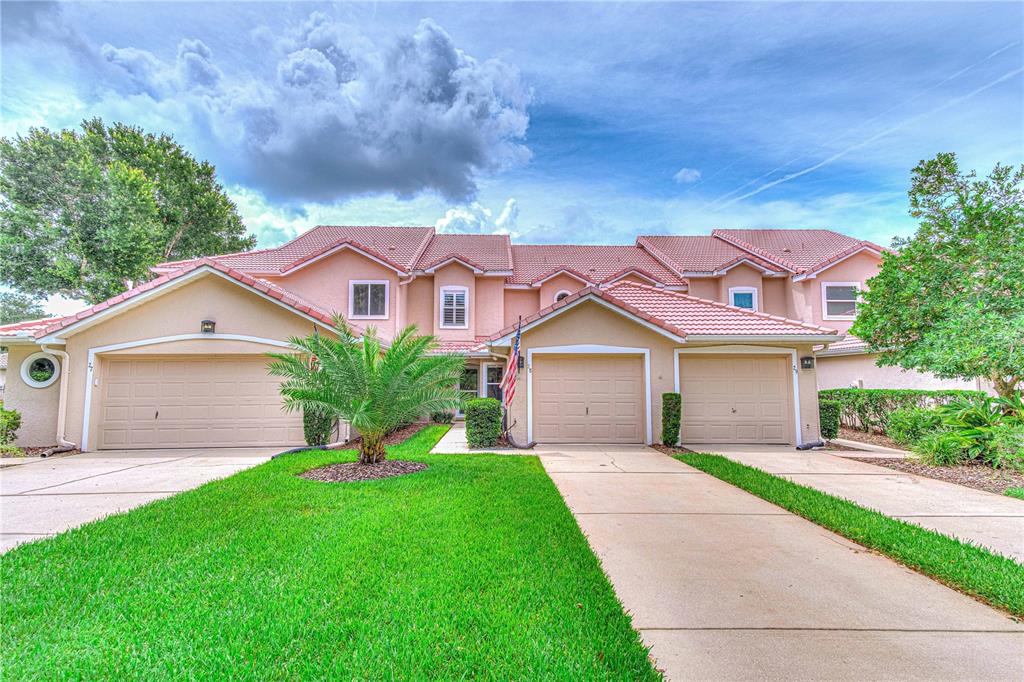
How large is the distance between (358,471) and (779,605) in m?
6.07

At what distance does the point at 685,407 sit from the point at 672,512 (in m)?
6.51

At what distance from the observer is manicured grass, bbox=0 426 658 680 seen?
8.48 feet

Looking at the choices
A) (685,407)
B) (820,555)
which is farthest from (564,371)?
(820,555)

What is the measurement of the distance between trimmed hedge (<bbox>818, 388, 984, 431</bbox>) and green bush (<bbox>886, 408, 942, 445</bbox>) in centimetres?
122

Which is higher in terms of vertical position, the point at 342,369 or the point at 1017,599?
the point at 342,369

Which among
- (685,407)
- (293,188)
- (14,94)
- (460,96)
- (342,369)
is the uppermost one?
(460,96)

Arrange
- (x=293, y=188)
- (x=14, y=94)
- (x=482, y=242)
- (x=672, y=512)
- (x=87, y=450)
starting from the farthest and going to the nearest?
(x=482, y=242)
(x=293, y=188)
(x=87, y=450)
(x=14, y=94)
(x=672, y=512)

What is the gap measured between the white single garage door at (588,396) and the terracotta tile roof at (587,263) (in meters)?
7.60

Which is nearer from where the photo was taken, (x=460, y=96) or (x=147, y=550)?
(x=147, y=550)

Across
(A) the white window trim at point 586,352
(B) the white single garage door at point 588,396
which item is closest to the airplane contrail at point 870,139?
(A) the white window trim at point 586,352

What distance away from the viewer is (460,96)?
1530 centimetres

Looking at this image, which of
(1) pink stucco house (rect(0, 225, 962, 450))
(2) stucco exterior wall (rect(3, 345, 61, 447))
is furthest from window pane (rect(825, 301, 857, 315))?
(2) stucco exterior wall (rect(3, 345, 61, 447))

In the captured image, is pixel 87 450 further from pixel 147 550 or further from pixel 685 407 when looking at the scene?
pixel 685 407

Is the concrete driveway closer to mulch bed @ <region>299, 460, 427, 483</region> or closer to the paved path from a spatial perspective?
mulch bed @ <region>299, 460, 427, 483</region>
